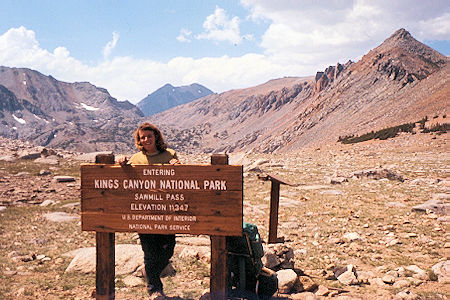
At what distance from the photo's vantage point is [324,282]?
5.55m

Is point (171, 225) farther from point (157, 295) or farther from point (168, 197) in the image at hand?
point (157, 295)

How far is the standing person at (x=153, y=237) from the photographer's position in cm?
473

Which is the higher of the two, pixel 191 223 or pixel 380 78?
pixel 380 78

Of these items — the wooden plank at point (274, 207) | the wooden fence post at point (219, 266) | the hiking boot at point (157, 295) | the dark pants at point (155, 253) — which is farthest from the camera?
the wooden plank at point (274, 207)

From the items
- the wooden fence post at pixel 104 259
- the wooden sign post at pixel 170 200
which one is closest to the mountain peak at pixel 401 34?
the wooden sign post at pixel 170 200

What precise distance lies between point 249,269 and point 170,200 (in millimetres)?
1479

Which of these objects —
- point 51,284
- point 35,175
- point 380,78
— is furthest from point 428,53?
point 51,284

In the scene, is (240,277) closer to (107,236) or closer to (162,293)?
(162,293)

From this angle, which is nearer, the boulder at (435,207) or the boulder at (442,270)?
the boulder at (442,270)

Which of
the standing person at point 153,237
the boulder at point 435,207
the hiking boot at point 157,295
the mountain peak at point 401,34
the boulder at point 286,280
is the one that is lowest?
the hiking boot at point 157,295

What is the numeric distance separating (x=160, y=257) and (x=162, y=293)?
1.86ft

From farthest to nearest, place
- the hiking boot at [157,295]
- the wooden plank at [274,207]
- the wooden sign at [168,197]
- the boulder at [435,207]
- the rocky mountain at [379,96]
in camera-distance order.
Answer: the rocky mountain at [379,96]
the boulder at [435,207]
the wooden plank at [274,207]
the hiking boot at [157,295]
the wooden sign at [168,197]

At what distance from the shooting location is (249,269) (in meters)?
4.63

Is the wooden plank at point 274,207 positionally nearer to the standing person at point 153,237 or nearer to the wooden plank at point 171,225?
the wooden plank at point 171,225
